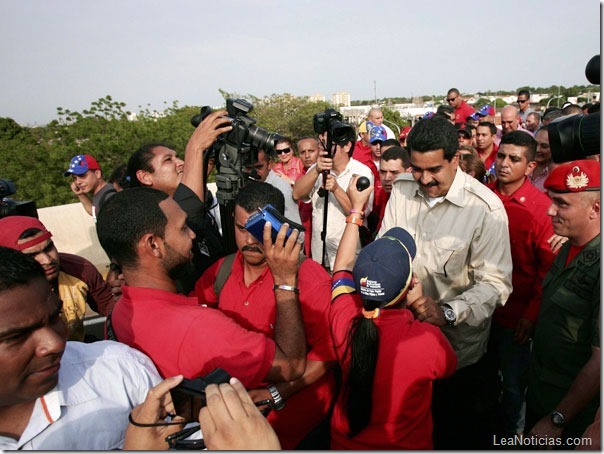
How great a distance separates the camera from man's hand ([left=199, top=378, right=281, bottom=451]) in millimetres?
1046

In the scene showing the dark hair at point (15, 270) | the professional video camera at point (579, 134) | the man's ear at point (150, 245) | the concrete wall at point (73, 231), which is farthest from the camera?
the concrete wall at point (73, 231)

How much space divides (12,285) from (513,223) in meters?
3.15

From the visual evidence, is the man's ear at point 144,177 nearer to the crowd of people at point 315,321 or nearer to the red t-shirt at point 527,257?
the crowd of people at point 315,321

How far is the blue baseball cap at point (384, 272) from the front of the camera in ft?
5.32

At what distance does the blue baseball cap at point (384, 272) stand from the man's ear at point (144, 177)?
203cm

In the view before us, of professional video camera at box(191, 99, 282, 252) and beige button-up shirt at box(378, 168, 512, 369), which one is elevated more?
professional video camera at box(191, 99, 282, 252)

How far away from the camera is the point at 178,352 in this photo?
1.56 meters

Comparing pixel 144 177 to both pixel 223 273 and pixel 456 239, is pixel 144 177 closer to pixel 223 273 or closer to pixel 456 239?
pixel 223 273

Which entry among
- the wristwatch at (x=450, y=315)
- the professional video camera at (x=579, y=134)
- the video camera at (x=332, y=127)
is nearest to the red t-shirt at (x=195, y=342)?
the wristwatch at (x=450, y=315)

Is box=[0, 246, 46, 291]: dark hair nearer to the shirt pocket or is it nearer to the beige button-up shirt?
the beige button-up shirt

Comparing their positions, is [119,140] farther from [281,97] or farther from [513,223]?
[281,97]

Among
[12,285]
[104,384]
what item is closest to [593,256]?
[104,384]

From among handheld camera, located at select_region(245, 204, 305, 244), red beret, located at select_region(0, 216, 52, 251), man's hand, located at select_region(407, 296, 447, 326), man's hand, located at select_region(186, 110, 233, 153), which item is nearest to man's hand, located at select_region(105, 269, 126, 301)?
red beret, located at select_region(0, 216, 52, 251)

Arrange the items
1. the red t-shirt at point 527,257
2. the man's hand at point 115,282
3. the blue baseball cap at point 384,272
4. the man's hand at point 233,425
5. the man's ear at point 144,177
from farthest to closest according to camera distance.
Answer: the man's ear at point 144,177, the red t-shirt at point 527,257, the man's hand at point 115,282, the blue baseball cap at point 384,272, the man's hand at point 233,425
